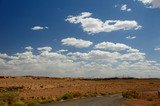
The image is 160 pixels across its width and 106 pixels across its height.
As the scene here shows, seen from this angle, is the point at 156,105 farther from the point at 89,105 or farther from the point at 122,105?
the point at 89,105

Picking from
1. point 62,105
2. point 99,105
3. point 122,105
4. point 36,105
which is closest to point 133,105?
point 122,105

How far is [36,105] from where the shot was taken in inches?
1470

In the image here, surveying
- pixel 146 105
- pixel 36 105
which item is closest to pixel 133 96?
pixel 146 105

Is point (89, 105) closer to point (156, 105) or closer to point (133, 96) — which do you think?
point (156, 105)

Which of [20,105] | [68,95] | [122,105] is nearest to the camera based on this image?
[20,105]

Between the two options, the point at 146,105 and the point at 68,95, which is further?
the point at 68,95

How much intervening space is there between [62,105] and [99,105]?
4033 millimetres

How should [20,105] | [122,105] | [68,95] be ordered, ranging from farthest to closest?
[68,95], [122,105], [20,105]

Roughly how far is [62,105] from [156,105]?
1082 centimetres

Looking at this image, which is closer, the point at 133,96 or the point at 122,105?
the point at 122,105

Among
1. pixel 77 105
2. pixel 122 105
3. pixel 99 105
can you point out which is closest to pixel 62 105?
pixel 77 105

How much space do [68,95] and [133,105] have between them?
14.8m

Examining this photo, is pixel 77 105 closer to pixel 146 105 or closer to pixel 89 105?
pixel 89 105

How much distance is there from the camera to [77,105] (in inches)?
1416
